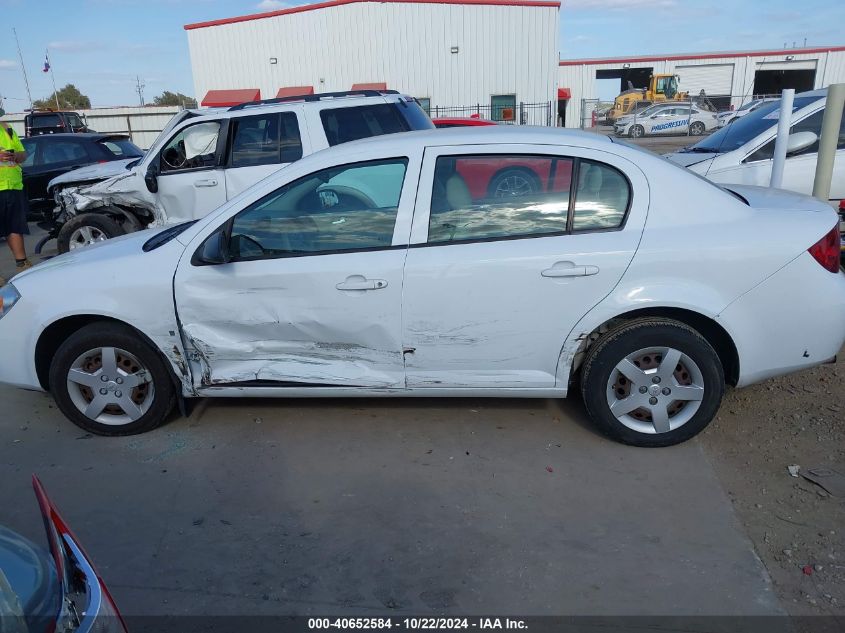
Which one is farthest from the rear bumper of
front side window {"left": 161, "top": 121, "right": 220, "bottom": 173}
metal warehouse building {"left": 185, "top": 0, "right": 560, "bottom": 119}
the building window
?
metal warehouse building {"left": 185, "top": 0, "right": 560, "bottom": 119}

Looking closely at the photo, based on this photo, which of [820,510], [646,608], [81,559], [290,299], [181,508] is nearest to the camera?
[81,559]

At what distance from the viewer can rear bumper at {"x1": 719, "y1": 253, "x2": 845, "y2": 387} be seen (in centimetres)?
361

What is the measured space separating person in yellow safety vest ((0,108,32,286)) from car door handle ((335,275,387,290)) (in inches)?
255

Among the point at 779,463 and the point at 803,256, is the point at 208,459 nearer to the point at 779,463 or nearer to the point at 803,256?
the point at 779,463

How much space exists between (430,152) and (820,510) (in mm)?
2670

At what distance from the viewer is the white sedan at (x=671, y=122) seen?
31.7 metres

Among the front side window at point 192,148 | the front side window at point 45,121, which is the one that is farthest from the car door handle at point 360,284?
the front side window at point 45,121

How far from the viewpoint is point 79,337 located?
4047mm

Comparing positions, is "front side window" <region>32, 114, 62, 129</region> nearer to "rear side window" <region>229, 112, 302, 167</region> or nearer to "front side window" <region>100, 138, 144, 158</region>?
"front side window" <region>100, 138, 144, 158</region>

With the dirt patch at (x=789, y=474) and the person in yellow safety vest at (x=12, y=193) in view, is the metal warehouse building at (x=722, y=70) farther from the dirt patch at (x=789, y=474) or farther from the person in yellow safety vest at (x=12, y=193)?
the dirt patch at (x=789, y=474)

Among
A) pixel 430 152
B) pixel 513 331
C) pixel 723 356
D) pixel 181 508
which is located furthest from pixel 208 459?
pixel 723 356

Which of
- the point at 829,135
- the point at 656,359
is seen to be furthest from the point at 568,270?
the point at 829,135

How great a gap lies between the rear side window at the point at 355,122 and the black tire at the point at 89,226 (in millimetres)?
3068

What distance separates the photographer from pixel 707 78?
44.5 m
